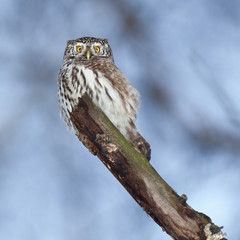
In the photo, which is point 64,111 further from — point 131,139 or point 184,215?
point 184,215

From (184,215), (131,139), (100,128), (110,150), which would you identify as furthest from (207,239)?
(131,139)

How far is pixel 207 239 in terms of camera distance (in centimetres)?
249

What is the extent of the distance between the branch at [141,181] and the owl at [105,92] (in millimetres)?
643

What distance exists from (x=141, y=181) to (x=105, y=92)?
1287 mm

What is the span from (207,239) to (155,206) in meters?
0.37

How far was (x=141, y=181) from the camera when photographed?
271 centimetres

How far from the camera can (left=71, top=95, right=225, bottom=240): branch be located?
8.32 feet

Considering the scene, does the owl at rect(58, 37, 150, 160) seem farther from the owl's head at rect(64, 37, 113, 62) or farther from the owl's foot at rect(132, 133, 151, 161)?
the owl's head at rect(64, 37, 113, 62)

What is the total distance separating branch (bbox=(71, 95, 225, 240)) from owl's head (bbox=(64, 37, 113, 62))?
1635 millimetres

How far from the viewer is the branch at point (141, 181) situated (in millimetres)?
2537

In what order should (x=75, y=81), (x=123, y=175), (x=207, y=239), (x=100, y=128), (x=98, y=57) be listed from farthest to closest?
(x=98, y=57) < (x=75, y=81) < (x=100, y=128) < (x=123, y=175) < (x=207, y=239)

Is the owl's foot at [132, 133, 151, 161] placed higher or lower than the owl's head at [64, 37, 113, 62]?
lower

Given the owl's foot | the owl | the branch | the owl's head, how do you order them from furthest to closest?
the owl's head
the owl
the owl's foot
the branch

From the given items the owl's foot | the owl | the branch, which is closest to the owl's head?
the owl
